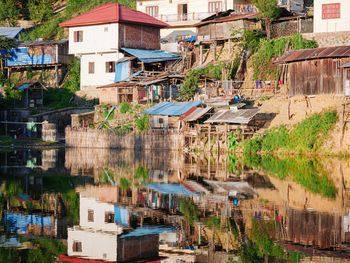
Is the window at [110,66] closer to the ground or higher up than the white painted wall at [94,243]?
higher up

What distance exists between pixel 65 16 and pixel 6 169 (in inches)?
1692

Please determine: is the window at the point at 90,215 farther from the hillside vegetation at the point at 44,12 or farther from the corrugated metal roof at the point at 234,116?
the hillside vegetation at the point at 44,12

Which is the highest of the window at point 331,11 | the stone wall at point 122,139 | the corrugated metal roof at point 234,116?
the window at point 331,11

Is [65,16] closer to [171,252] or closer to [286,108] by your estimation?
[286,108]

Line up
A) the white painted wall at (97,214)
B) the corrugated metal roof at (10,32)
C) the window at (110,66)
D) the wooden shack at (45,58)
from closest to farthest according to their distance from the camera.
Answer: the white painted wall at (97,214) < the window at (110,66) < the wooden shack at (45,58) < the corrugated metal roof at (10,32)

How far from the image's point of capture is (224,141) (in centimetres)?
3656

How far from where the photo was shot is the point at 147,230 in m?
15.9

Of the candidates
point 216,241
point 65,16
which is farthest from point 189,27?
point 216,241

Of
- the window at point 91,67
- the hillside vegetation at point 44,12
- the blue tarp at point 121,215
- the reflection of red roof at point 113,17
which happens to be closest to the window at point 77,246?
the blue tarp at point 121,215

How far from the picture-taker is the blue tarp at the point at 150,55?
4816 centimetres

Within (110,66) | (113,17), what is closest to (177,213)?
(110,66)

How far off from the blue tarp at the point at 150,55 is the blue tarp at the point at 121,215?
1188 inches

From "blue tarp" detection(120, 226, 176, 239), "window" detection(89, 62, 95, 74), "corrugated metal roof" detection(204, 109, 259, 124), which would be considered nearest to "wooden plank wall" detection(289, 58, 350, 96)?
"corrugated metal roof" detection(204, 109, 259, 124)

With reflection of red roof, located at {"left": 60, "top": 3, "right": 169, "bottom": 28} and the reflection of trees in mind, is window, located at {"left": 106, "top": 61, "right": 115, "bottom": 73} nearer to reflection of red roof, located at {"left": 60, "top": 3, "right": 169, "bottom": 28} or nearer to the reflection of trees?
reflection of red roof, located at {"left": 60, "top": 3, "right": 169, "bottom": 28}
